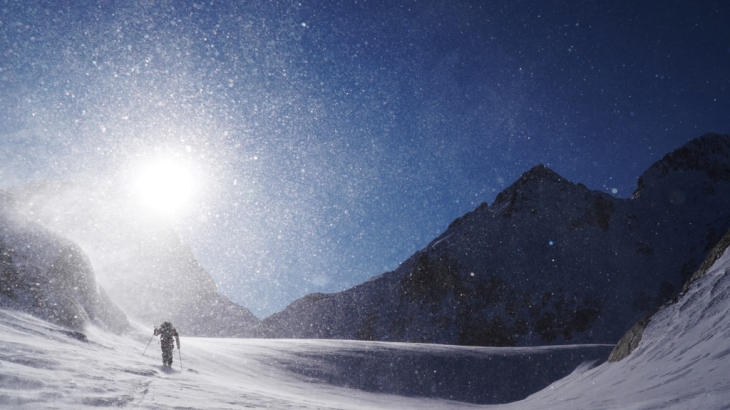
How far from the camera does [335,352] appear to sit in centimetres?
2314

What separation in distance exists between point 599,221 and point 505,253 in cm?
3060

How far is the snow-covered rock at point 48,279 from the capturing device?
13.9m

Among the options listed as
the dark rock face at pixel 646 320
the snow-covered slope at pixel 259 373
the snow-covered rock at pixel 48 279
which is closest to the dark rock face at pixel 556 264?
the snow-covered slope at pixel 259 373

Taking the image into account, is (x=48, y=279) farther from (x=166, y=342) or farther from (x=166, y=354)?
(x=166, y=354)

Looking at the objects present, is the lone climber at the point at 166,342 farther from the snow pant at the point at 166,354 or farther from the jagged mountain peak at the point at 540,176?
the jagged mountain peak at the point at 540,176

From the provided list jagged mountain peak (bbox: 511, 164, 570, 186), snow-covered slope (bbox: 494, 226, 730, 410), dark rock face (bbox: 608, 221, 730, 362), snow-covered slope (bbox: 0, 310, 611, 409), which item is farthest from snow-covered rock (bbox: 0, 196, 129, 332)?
jagged mountain peak (bbox: 511, 164, 570, 186)

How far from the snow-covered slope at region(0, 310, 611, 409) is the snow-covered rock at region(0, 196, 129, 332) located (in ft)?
4.05

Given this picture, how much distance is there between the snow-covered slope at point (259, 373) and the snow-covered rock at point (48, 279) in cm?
123

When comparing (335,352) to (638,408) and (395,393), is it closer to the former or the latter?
(395,393)

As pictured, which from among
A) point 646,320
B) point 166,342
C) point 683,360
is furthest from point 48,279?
point 646,320

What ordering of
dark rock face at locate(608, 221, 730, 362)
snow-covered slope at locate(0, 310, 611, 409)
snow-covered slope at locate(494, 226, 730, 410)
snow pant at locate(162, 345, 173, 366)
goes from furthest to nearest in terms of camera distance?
snow pant at locate(162, 345, 173, 366) < dark rock face at locate(608, 221, 730, 362) < snow-covered slope at locate(0, 310, 611, 409) < snow-covered slope at locate(494, 226, 730, 410)

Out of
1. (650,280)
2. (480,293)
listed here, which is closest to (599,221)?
(650,280)

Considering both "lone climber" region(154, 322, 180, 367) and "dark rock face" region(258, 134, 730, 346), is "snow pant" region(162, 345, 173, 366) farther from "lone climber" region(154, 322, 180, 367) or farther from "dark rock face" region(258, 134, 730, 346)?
"dark rock face" region(258, 134, 730, 346)

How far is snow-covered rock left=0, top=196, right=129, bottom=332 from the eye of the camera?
548 inches
